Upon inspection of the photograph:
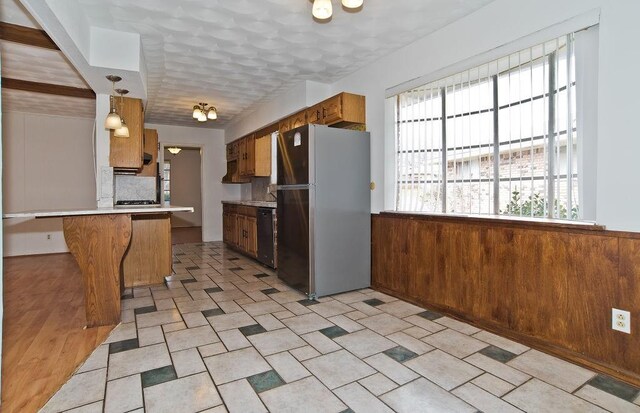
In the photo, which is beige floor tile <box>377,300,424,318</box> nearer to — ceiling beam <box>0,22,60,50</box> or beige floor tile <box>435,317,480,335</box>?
beige floor tile <box>435,317,480,335</box>

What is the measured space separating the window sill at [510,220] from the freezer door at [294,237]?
1.03 m

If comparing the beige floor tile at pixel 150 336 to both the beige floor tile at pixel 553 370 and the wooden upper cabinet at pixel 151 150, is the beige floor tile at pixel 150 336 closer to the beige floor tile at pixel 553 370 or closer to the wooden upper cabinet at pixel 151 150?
the beige floor tile at pixel 553 370

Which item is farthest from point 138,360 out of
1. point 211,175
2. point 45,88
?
point 211,175

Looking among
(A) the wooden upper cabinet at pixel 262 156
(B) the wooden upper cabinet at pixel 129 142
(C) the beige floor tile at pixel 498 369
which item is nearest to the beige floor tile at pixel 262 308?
(C) the beige floor tile at pixel 498 369

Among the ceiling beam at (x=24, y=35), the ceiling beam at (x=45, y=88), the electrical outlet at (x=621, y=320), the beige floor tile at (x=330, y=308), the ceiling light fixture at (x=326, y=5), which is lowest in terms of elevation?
the beige floor tile at (x=330, y=308)

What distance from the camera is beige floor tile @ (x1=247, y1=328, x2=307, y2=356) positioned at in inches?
92.0

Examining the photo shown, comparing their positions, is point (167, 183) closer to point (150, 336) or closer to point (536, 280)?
point (150, 336)

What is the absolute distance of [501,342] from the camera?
2.42m

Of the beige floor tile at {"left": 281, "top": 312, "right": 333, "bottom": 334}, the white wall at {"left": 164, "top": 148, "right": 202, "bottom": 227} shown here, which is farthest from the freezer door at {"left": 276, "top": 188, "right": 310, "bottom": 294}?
the white wall at {"left": 164, "top": 148, "right": 202, "bottom": 227}

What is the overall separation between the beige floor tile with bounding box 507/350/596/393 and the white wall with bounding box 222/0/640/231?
0.87 m

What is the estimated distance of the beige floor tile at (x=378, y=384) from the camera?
1848 mm

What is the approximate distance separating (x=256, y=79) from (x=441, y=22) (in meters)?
2.35

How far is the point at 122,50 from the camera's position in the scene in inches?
120

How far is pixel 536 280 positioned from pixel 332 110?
2.59m
